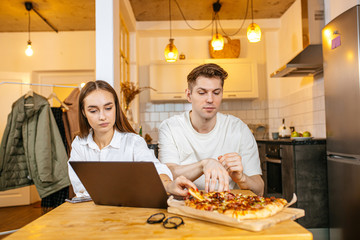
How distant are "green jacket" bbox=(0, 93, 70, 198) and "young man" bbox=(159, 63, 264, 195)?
3.63 feet

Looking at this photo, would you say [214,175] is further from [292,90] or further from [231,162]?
[292,90]

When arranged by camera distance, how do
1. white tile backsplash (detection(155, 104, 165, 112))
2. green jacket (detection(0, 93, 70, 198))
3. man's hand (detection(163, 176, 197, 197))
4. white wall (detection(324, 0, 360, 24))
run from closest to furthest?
man's hand (detection(163, 176, 197, 197)) < green jacket (detection(0, 93, 70, 198)) < white wall (detection(324, 0, 360, 24)) < white tile backsplash (detection(155, 104, 165, 112))

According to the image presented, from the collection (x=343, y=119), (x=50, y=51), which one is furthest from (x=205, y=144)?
(x=50, y=51)

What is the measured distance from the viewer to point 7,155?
8.30ft

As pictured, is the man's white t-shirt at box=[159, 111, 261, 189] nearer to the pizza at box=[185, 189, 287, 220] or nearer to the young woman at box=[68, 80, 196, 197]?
the young woman at box=[68, 80, 196, 197]

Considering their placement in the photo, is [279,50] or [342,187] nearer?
[342,187]

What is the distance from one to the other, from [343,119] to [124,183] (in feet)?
6.26

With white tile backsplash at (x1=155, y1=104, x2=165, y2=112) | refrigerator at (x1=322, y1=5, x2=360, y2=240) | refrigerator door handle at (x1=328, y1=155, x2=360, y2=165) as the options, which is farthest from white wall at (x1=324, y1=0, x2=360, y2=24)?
white tile backsplash at (x1=155, y1=104, x2=165, y2=112)

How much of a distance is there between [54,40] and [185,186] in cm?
479

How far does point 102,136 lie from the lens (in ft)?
5.62

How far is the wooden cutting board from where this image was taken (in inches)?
31.7

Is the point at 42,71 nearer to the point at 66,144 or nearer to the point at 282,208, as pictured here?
the point at 66,144

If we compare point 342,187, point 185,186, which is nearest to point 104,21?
point 185,186

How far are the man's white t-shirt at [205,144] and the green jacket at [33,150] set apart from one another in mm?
1109
